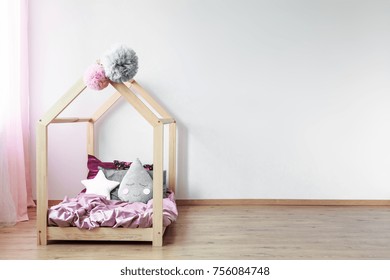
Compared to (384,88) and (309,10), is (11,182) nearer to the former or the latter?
(309,10)

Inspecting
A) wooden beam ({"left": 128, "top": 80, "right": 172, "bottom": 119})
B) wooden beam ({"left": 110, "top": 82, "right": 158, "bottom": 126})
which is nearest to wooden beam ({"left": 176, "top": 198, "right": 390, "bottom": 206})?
wooden beam ({"left": 128, "top": 80, "right": 172, "bottom": 119})

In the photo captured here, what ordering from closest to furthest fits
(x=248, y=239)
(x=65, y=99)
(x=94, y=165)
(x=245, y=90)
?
1. (x=65, y=99)
2. (x=248, y=239)
3. (x=94, y=165)
4. (x=245, y=90)

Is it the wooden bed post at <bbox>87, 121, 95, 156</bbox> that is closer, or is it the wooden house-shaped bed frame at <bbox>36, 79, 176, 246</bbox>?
the wooden house-shaped bed frame at <bbox>36, 79, 176, 246</bbox>

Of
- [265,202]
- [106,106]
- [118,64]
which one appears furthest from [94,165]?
[265,202]

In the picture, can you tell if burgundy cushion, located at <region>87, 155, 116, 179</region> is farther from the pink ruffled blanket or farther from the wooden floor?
the pink ruffled blanket

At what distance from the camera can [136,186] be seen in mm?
3533

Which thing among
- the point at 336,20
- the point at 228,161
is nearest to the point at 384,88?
the point at 336,20

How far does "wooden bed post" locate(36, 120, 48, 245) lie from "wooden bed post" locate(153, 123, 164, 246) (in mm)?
646

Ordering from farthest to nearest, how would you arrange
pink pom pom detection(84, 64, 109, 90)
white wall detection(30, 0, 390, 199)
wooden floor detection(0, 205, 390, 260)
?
white wall detection(30, 0, 390, 199), pink pom pom detection(84, 64, 109, 90), wooden floor detection(0, 205, 390, 260)

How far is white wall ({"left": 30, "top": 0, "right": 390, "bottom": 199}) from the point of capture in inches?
164

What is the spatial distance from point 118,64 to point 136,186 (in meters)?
1.06

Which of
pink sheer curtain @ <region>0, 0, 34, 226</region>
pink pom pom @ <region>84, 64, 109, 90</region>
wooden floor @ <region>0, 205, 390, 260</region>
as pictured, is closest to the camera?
wooden floor @ <region>0, 205, 390, 260</region>

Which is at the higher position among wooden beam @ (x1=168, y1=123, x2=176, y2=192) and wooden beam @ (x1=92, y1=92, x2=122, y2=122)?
wooden beam @ (x1=92, y1=92, x2=122, y2=122)

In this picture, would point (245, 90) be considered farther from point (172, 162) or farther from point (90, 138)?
point (90, 138)
